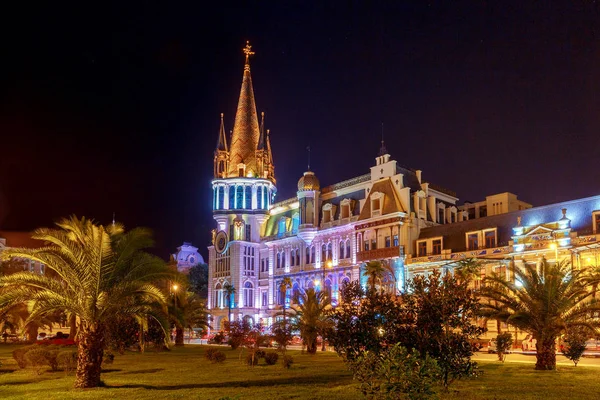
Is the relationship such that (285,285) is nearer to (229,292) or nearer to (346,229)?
(229,292)

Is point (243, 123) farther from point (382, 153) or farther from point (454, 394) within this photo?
point (454, 394)

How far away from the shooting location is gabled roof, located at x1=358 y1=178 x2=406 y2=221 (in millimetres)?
64625

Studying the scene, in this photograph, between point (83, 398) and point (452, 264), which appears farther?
point (452, 264)

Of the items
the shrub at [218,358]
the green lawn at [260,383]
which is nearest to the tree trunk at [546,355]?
the green lawn at [260,383]

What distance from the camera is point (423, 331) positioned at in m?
17.2

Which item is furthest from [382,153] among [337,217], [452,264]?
[452,264]

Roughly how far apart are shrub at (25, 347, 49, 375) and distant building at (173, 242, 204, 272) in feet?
360

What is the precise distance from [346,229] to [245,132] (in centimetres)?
2597

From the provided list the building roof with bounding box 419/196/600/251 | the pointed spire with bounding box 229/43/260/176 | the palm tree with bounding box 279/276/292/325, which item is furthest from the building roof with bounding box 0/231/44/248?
the building roof with bounding box 419/196/600/251

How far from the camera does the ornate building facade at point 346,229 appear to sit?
52906mm

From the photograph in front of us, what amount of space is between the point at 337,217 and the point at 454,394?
56.3 meters

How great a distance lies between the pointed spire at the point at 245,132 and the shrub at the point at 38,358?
193ft

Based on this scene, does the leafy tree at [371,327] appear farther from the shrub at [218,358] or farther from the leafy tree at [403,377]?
the shrub at [218,358]

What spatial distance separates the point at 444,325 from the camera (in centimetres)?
1711
